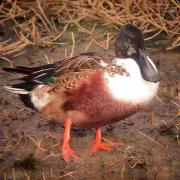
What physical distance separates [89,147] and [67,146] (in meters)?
0.18

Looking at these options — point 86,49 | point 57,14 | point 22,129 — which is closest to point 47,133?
point 22,129

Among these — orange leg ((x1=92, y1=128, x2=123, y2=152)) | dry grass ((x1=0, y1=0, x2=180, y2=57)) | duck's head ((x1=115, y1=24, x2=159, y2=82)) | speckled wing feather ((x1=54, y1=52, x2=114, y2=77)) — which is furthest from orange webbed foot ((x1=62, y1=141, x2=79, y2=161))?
dry grass ((x1=0, y1=0, x2=180, y2=57))

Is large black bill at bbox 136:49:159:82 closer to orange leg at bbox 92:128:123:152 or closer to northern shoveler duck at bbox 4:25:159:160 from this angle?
northern shoveler duck at bbox 4:25:159:160

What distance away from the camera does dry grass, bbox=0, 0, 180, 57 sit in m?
5.98

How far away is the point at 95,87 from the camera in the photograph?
13.2 ft

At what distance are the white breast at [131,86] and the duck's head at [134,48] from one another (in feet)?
0.21

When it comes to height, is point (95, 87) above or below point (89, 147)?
above

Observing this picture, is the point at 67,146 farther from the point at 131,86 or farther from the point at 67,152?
the point at 131,86

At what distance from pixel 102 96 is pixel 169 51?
1.91 meters

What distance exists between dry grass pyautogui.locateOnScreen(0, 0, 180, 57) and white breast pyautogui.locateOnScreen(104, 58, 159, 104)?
178 centimetres

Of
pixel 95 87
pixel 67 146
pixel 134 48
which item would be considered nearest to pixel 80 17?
pixel 134 48

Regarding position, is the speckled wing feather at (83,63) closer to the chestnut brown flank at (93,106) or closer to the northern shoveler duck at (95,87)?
the northern shoveler duck at (95,87)

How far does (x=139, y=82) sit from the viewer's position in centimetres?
405

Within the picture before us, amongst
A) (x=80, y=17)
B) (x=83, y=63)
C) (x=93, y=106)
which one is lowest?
(x=80, y=17)
